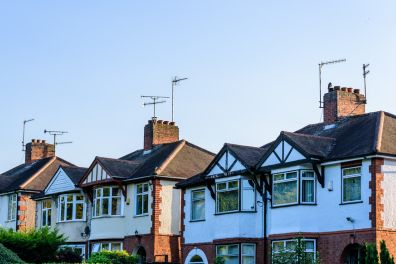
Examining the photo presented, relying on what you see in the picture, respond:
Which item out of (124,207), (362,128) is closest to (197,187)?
(124,207)

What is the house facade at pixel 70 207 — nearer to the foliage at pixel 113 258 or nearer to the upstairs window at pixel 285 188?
the foliage at pixel 113 258

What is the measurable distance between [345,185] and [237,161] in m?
5.92

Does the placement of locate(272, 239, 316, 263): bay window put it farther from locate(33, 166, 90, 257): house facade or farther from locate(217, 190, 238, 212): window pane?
locate(33, 166, 90, 257): house facade

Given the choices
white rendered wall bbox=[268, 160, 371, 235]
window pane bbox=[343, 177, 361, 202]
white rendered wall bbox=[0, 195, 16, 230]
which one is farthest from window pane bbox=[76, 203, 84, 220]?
window pane bbox=[343, 177, 361, 202]

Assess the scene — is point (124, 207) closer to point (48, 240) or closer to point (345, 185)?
point (48, 240)

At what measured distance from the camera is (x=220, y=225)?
37531 mm

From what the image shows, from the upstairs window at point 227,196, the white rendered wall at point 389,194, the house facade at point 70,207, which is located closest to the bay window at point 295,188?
the upstairs window at point 227,196

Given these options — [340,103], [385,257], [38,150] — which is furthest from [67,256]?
[38,150]

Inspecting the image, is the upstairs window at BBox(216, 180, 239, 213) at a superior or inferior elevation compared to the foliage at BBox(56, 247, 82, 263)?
superior

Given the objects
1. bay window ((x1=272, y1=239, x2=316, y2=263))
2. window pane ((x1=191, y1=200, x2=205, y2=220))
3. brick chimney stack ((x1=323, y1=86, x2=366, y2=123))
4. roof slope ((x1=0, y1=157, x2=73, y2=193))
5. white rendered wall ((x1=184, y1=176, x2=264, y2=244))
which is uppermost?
brick chimney stack ((x1=323, y1=86, x2=366, y2=123))

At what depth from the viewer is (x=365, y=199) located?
104 feet

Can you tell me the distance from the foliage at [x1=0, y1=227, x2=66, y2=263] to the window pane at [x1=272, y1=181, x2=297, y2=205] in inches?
441

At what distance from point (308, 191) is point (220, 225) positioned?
17.4 ft

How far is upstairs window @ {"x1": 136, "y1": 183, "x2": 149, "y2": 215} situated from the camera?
43.5 meters
